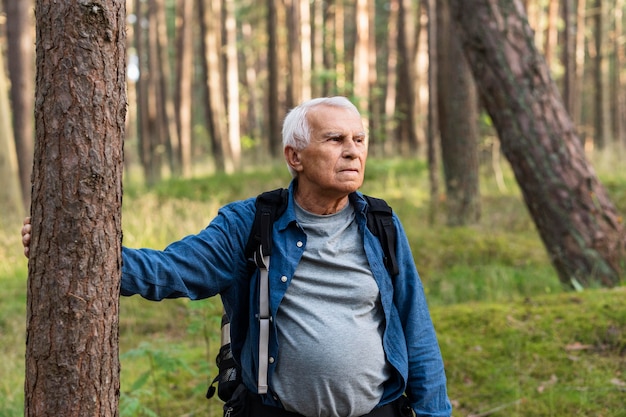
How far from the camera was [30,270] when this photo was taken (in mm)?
2467

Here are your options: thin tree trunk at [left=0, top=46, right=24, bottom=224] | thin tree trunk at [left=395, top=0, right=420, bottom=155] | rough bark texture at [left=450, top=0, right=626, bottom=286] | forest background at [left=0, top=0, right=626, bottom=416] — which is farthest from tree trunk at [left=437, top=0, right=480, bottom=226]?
thin tree trunk at [left=395, top=0, right=420, bottom=155]

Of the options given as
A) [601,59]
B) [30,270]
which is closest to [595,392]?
[30,270]

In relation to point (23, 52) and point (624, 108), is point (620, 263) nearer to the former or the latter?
point (23, 52)

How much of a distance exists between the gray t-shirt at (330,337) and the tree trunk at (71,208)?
73cm

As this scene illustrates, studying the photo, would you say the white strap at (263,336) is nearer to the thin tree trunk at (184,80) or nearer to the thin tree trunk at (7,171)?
the thin tree trunk at (7,171)

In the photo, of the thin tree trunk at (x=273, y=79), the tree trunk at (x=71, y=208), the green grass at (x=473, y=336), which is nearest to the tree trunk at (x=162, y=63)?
the thin tree trunk at (x=273, y=79)

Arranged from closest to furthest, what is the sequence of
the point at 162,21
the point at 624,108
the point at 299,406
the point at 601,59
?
1. the point at 299,406
2. the point at 601,59
3. the point at 162,21
4. the point at 624,108

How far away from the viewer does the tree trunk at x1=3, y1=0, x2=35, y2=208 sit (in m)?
13.4

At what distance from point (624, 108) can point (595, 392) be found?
40.3 meters

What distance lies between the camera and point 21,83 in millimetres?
13578

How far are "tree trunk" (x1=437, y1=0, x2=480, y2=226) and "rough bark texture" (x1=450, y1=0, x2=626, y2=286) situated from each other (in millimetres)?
4109

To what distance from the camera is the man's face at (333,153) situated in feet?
9.73

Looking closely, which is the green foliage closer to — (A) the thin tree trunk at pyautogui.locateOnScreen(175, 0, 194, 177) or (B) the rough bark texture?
(B) the rough bark texture

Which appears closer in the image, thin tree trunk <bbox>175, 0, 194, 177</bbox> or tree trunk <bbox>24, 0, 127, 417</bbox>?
tree trunk <bbox>24, 0, 127, 417</bbox>
